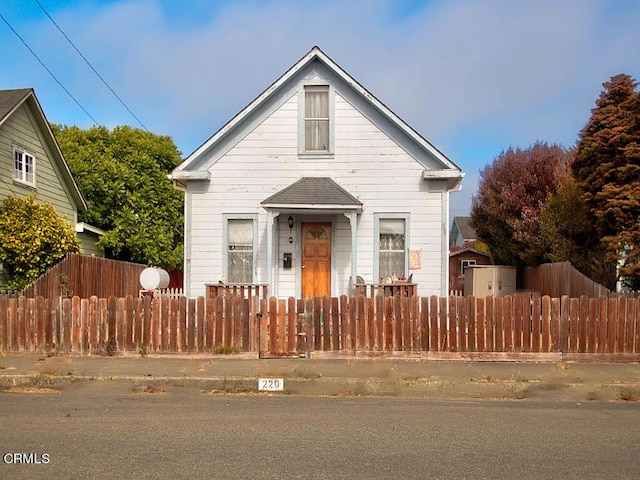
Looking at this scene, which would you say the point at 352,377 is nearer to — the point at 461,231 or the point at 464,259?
the point at 464,259

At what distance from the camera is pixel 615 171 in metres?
13.9

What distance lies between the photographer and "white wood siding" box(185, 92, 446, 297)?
14914mm

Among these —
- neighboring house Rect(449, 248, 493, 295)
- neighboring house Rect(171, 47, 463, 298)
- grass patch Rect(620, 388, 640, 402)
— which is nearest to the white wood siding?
neighboring house Rect(171, 47, 463, 298)

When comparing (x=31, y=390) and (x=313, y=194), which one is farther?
(x=313, y=194)

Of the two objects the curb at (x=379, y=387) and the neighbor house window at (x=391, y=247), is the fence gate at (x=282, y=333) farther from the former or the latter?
the neighbor house window at (x=391, y=247)

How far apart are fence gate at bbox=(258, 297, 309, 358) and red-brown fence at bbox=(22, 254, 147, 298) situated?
627 cm

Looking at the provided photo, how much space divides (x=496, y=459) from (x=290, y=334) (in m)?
5.92

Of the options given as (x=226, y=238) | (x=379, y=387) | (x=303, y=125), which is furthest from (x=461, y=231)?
(x=379, y=387)

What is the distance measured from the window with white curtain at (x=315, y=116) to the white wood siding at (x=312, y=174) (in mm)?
273

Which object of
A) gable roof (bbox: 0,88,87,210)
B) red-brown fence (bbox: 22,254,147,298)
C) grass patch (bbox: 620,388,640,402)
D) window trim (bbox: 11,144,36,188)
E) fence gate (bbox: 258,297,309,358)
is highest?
gable roof (bbox: 0,88,87,210)

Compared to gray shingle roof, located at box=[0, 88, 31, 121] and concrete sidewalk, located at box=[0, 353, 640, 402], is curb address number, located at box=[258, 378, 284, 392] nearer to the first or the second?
concrete sidewalk, located at box=[0, 353, 640, 402]

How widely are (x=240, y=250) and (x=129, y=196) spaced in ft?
51.1

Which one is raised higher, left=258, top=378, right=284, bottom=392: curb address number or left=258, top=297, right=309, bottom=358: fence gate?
left=258, top=297, right=309, bottom=358: fence gate

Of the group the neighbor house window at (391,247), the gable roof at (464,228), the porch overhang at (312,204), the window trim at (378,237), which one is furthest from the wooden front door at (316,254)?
the gable roof at (464,228)
